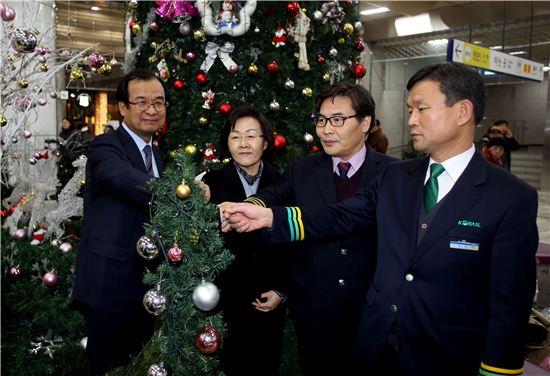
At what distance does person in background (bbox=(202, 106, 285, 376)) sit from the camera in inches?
92.4

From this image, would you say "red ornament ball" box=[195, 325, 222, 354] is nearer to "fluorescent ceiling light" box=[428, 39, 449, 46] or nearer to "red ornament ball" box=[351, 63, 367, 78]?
"red ornament ball" box=[351, 63, 367, 78]

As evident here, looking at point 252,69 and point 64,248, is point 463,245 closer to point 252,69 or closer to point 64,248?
point 252,69

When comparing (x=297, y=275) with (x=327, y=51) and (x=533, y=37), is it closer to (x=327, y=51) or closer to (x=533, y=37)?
(x=327, y=51)

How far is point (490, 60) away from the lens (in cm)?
833

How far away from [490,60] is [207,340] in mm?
8249

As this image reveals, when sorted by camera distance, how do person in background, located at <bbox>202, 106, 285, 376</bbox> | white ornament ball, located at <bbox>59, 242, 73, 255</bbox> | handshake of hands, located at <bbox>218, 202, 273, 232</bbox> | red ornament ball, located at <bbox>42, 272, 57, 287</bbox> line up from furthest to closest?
white ornament ball, located at <bbox>59, 242, 73, 255</bbox> → red ornament ball, located at <bbox>42, 272, 57, 287</bbox> → person in background, located at <bbox>202, 106, 285, 376</bbox> → handshake of hands, located at <bbox>218, 202, 273, 232</bbox>

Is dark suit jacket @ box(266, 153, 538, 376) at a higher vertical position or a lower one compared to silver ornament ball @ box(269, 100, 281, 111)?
lower

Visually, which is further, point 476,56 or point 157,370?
point 476,56

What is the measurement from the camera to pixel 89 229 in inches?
90.7

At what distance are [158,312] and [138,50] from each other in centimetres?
324

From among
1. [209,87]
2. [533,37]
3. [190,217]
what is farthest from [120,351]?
[533,37]

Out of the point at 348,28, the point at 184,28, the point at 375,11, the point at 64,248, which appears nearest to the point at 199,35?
the point at 184,28

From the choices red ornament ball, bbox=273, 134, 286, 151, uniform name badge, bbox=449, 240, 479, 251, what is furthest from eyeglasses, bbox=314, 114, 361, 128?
red ornament ball, bbox=273, 134, 286, 151

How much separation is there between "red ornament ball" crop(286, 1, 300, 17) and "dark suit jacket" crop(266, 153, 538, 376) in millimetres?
2497
